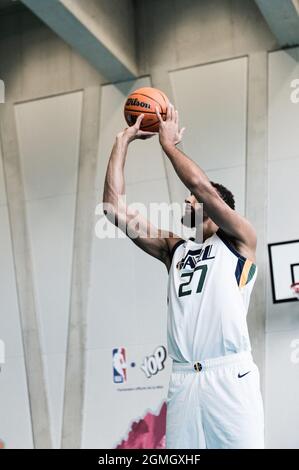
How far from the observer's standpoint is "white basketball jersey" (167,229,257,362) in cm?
515

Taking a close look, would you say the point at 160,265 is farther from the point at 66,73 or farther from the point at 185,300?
the point at 185,300

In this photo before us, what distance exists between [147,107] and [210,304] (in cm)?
→ 165

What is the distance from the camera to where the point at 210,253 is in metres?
5.46

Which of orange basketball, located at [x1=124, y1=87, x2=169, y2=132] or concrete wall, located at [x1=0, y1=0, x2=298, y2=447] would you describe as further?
concrete wall, located at [x1=0, y1=0, x2=298, y2=447]

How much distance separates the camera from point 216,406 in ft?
16.4

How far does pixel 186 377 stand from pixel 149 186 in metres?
6.78

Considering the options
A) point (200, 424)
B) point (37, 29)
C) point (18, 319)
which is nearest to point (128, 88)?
point (37, 29)

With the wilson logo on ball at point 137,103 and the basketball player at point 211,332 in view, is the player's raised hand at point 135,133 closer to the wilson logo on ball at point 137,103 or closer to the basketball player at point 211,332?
the wilson logo on ball at point 137,103

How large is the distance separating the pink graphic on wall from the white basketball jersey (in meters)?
5.91

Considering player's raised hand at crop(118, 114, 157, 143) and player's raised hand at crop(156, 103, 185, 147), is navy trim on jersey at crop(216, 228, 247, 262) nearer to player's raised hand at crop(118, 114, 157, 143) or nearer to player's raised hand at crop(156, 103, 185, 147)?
player's raised hand at crop(156, 103, 185, 147)

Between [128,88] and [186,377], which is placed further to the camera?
[128,88]

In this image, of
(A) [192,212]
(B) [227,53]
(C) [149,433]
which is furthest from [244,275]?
(B) [227,53]

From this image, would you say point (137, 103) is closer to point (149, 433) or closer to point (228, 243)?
point (228, 243)

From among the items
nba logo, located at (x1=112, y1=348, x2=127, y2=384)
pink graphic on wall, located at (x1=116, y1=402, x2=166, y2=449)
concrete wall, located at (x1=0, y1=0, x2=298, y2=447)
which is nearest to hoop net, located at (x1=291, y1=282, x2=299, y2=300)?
concrete wall, located at (x1=0, y1=0, x2=298, y2=447)
